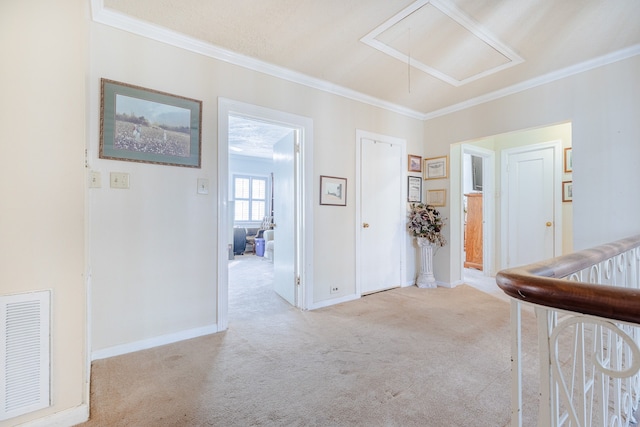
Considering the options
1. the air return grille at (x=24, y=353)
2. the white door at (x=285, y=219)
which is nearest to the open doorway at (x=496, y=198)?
the white door at (x=285, y=219)

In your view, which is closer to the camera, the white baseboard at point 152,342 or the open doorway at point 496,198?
the white baseboard at point 152,342

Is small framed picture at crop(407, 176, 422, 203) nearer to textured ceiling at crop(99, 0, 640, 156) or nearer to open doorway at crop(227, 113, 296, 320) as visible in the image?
textured ceiling at crop(99, 0, 640, 156)

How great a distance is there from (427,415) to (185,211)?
218 centimetres

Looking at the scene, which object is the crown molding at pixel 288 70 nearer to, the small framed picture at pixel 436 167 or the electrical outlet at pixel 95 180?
the small framed picture at pixel 436 167

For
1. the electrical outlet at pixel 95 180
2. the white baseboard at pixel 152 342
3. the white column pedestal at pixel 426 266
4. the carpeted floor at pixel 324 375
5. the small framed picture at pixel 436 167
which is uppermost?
the small framed picture at pixel 436 167

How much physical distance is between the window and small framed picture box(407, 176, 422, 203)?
5.40m

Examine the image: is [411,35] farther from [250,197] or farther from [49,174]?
[250,197]

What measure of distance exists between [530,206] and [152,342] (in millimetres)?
4970

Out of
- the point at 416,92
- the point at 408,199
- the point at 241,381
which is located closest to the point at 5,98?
the point at 241,381

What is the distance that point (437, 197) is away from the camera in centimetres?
414

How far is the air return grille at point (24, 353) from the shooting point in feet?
4.09

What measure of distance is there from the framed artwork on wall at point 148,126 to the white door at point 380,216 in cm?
199

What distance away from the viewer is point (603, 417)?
2.81ft

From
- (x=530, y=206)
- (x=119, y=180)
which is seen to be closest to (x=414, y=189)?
(x=530, y=206)
